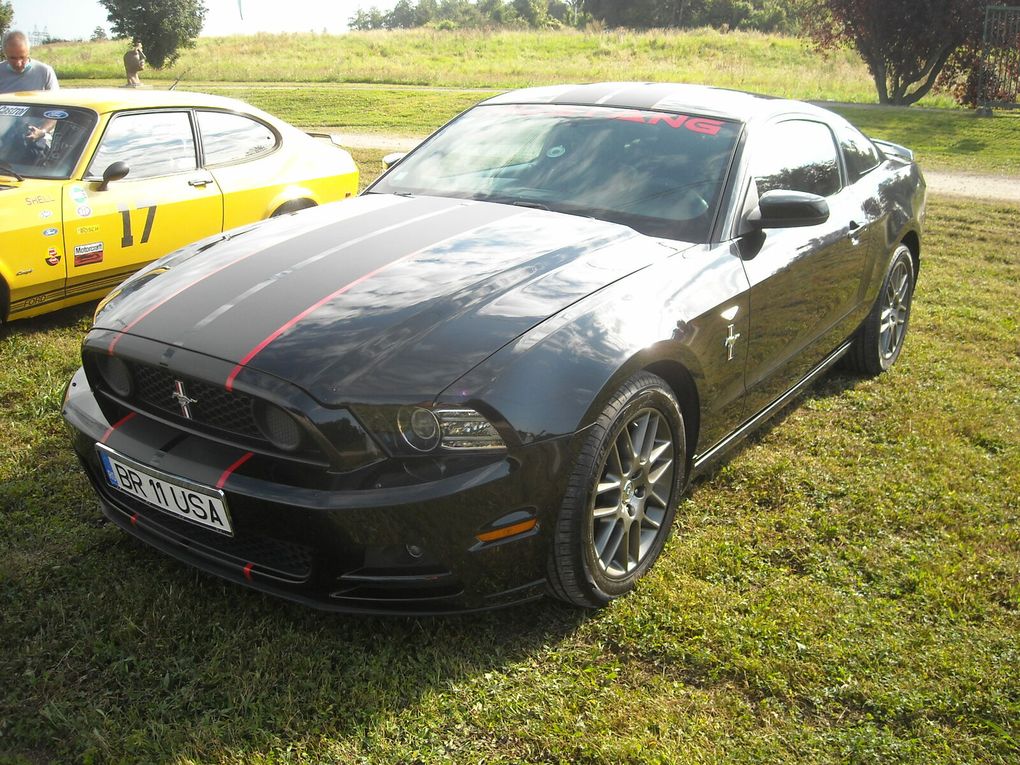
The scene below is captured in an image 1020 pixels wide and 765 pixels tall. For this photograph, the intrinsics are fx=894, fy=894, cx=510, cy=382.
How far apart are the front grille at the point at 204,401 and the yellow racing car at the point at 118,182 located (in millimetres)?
2569

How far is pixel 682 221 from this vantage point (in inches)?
129

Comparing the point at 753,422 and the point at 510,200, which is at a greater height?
the point at 510,200

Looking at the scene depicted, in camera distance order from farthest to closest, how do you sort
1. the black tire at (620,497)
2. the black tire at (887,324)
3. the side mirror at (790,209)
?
the black tire at (887,324) < the side mirror at (790,209) < the black tire at (620,497)

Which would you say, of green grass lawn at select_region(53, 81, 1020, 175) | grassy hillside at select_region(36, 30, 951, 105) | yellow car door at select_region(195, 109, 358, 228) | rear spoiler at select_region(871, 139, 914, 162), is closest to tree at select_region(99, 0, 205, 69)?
grassy hillside at select_region(36, 30, 951, 105)

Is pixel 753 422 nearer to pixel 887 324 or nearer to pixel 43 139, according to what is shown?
pixel 887 324

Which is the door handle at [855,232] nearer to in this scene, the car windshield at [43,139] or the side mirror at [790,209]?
the side mirror at [790,209]

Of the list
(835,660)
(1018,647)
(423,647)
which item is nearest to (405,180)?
(423,647)

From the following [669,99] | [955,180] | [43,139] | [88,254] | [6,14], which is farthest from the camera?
[6,14]

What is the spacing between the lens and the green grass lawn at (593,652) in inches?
89.6

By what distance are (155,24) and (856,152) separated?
3177 cm

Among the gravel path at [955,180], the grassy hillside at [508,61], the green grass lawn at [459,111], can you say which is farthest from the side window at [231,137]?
the grassy hillside at [508,61]

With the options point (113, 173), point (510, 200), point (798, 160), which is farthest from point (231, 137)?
point (798, 160)

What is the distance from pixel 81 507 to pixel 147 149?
9.63 feet

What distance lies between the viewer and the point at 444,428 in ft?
7.61
